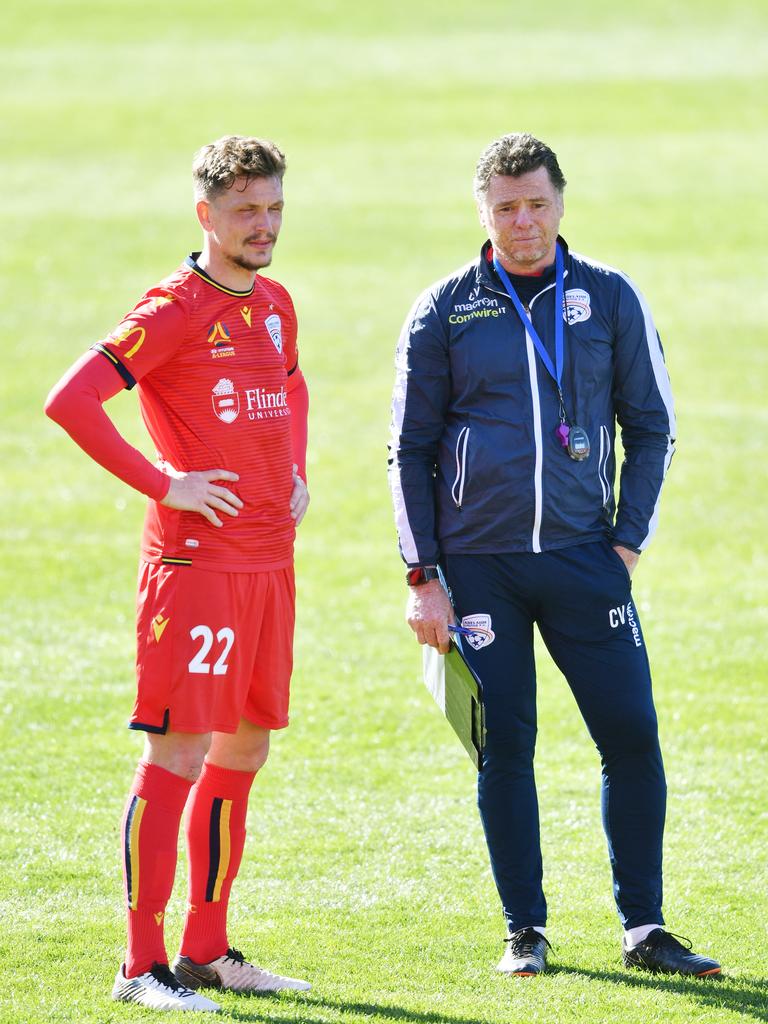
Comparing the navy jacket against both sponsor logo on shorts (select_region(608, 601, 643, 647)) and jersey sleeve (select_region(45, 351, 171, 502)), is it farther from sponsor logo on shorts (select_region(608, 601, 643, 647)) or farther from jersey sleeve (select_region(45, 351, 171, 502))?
jersey sleeve (select_region(45, 351, 171, 502))

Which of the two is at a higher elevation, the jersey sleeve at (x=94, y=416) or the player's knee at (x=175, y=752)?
the jersey sleeve at (x=94, y=416)

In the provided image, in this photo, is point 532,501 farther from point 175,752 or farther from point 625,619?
point 175,752

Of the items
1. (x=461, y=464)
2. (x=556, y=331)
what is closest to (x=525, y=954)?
(x=461, y=464)

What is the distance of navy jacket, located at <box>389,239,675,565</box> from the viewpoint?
457 centimetres

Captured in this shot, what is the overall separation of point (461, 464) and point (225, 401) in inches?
30.6

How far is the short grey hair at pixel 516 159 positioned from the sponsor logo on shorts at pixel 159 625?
1588 millimetres

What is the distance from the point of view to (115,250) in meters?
17.5

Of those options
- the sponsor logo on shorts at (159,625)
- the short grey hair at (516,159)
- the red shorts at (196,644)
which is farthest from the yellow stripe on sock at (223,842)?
the short grey hair at (516,159)

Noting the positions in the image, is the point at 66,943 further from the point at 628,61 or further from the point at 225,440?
the point at 628,61

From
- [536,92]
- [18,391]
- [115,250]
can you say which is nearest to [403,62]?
[536,92]

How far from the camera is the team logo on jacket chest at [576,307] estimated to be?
458cm

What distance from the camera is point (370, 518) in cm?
1083

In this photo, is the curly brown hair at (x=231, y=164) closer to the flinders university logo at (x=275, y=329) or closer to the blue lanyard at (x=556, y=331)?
the flinders university logo at (x=275, y=329)

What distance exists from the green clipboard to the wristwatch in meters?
0.21
